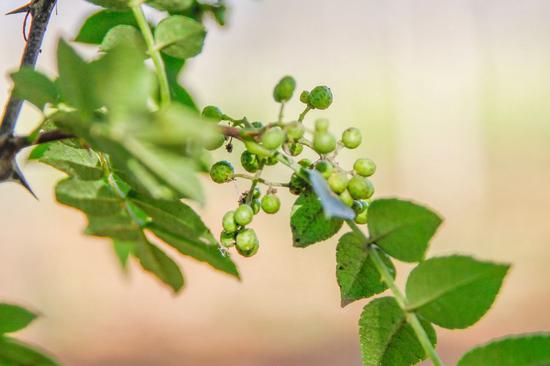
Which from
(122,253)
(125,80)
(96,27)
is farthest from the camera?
(122,253)

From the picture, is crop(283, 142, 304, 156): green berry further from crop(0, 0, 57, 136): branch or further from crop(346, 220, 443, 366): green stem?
crop(0, 0, 57, 136): branch

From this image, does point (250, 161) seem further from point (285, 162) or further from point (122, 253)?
point (122, 253)

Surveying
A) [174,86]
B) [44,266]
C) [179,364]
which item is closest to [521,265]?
[179,364]

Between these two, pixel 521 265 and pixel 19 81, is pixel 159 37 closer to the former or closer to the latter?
pixel 19 81

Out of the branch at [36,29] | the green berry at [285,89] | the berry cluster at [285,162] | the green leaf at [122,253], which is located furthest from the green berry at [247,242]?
the green leaf at [122,253]

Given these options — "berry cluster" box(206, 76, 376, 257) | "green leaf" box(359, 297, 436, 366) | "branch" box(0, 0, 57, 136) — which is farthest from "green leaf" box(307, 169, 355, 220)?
"branch" box(0, 0, 57, 136)

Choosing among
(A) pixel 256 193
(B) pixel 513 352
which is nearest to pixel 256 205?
(A) pixel 256 193
